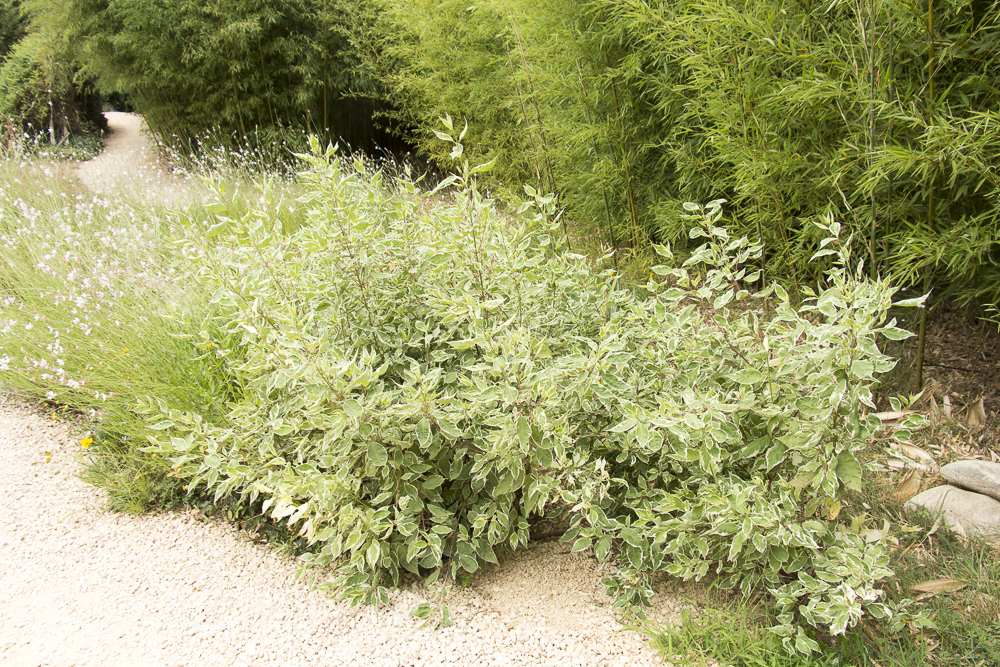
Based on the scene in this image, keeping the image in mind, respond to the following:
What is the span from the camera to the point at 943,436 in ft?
7.61

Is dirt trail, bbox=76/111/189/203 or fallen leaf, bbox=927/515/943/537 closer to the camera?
fallen leaf, bbox=927/515/943/537

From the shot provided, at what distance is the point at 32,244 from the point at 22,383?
3.83 feet

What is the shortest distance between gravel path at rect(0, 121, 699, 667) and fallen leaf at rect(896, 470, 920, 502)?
2.86 feet

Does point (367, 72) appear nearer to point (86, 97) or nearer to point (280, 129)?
point (280, 129)

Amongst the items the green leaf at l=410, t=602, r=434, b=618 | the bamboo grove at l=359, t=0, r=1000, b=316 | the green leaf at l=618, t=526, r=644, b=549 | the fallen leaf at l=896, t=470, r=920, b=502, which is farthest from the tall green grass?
the fallen leaf at l=896, t=470, r=920, b=502

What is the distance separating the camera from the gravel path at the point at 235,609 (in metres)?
1.50

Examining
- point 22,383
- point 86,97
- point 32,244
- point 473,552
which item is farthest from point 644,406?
point 86,97

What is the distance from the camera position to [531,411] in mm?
1448

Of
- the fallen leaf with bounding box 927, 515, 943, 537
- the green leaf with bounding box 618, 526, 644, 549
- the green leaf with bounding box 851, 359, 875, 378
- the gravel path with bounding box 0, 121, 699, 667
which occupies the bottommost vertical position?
the fallen leaf with bounding box 927, 515, 943, 537

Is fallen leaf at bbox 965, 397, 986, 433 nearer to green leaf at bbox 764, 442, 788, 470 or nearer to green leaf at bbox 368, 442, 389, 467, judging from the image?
green leaf at bbox 764, 442, 788, 470

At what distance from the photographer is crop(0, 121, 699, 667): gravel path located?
59.0 inches

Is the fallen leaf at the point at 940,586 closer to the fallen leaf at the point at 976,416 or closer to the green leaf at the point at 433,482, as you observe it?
the fallen leaf at the point at 976,416

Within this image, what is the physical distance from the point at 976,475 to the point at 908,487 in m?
0.20

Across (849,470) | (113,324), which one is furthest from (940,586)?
(113,324)
